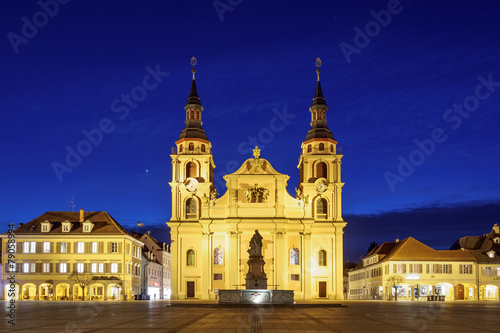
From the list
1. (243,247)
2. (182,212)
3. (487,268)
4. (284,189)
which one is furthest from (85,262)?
(487,268)

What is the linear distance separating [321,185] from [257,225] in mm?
8654

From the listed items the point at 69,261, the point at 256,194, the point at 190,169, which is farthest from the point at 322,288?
the point at 69,261

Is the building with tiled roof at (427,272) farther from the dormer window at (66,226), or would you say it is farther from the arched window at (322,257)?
the dormer window at (66,226)

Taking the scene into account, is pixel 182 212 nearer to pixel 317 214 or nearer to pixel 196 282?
pixel 196 282

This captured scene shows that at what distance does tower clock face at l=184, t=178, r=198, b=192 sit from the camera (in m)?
75.8

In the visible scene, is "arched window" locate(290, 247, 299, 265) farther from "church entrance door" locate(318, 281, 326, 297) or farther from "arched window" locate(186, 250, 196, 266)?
"arched window" locate(186, 250, 196, 266)

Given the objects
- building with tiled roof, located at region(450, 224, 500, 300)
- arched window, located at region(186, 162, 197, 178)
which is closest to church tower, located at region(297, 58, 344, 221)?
arched window, located at region(186, 162, 197, 178)

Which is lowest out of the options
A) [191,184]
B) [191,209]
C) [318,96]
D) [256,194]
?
[191,209]

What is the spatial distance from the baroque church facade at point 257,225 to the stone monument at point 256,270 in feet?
49.1

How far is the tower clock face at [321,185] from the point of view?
249 ft

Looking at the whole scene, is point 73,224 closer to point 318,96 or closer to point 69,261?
point 69,261

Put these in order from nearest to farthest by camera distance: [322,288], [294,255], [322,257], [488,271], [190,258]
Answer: [322,288], [294,255], [322,257], [190,258], [488,271]

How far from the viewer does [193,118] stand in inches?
3187

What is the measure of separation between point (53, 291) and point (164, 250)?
3787cm
